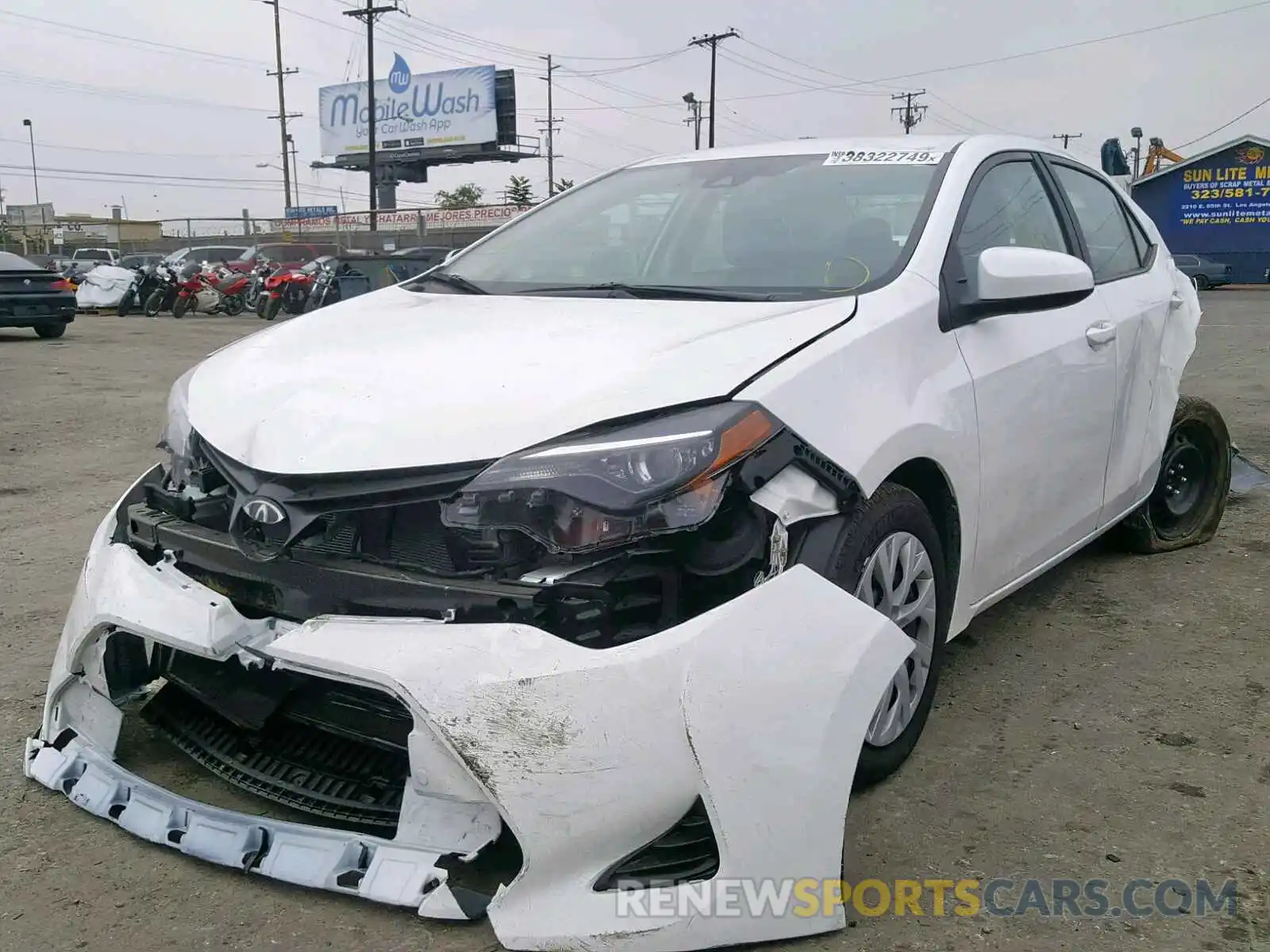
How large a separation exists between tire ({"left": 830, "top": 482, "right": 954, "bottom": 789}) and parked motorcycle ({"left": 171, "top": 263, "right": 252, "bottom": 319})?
2169 centimetres

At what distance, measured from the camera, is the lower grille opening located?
2.02 m

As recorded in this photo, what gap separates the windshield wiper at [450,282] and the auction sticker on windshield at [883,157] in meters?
1.13

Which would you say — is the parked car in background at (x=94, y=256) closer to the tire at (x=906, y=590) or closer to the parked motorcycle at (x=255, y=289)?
the parked motorcycle at (x=255, y=289)

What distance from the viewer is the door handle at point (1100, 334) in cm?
345

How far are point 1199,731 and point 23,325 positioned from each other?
54.3 feet

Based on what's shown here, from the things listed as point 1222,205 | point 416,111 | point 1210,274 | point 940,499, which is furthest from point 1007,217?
point 416,111

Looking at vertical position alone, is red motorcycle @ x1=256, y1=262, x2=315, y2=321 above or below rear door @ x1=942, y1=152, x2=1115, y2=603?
below

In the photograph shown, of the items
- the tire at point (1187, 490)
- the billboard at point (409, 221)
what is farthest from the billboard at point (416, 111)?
the tire at point (1187, 490)

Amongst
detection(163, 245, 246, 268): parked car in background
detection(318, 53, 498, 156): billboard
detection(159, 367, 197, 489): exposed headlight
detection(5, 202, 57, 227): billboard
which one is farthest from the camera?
detection(5, 202, 57, 227): billboard

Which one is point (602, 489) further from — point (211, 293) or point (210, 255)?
point (210, 255)

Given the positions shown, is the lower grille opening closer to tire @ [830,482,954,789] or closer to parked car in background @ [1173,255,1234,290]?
tire @ [830,482,954,789]

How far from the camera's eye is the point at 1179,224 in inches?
1378

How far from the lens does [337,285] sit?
19.5 m

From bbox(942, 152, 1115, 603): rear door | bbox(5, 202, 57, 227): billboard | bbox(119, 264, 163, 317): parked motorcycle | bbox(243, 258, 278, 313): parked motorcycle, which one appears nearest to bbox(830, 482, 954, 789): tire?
bbox(942, 152, 1115, 603): rear door
